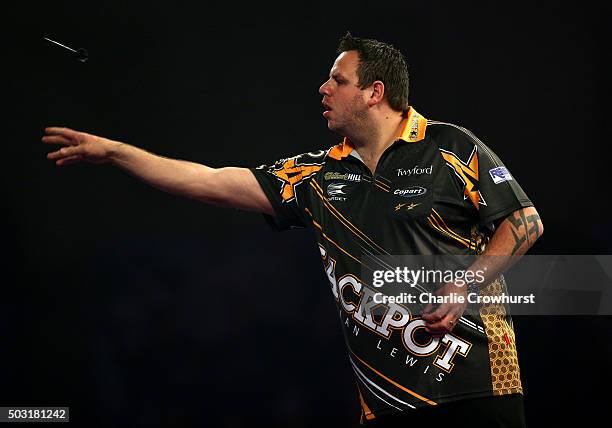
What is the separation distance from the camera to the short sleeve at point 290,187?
8.71 ft

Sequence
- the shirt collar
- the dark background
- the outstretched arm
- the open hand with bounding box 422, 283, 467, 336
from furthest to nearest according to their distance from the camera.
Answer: the dark background, the shirt collar, the outstretched arm, the open hand with bounding box 422, 283, 467, 336

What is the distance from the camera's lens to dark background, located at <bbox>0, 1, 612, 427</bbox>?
161 inches

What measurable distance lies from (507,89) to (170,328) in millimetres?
2260

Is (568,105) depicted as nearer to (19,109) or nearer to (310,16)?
Answer: (310,16)

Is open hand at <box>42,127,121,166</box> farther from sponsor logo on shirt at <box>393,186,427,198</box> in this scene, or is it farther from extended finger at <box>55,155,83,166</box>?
sponsor logo on shirt at <box>393,186,427,198</box>

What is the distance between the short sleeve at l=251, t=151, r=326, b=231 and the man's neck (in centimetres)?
15

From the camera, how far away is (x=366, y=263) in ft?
7.93

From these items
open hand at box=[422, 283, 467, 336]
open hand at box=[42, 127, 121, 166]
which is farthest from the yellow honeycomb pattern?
open hand at box=[42, 127, 121, 166]

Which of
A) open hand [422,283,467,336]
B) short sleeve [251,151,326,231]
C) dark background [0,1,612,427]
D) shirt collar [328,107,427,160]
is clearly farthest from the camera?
dark background [0,1,612,427]

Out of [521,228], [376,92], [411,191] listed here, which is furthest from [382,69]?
[521,228]

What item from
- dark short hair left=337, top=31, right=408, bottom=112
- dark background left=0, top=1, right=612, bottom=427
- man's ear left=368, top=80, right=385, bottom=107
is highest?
dark short hair left=337, top=31, right=408, bottom=112

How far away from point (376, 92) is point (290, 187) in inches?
17.6

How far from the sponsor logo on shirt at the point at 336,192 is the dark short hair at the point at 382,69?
1.19 ft

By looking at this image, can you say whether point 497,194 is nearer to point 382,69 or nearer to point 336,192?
point 336,192
